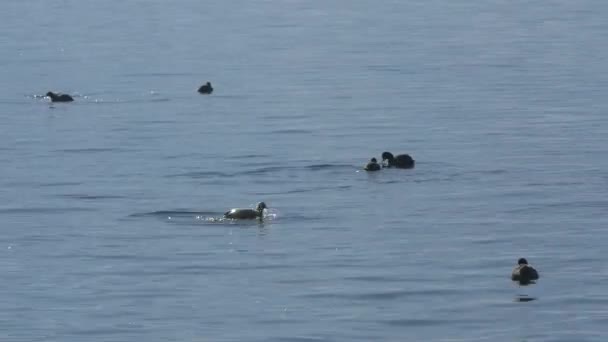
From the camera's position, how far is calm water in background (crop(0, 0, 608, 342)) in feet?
90.4

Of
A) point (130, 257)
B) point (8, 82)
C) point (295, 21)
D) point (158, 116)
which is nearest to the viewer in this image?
point (130, 257)

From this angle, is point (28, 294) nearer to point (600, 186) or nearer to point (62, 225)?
point (62, 225)

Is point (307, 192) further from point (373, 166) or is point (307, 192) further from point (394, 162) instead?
point (394, 162)

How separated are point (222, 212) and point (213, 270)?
490 centimetres

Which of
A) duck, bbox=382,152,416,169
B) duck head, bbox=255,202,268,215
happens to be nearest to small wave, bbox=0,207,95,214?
duck head, bbox=255,202,268,215

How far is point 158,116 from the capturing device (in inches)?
1998

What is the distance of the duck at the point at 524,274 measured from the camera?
94.4 feet

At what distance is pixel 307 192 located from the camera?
37.3 metres

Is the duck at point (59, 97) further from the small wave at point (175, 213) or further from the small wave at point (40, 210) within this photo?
the small wave at point (175, 213)

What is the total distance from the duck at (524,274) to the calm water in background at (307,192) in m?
0.23

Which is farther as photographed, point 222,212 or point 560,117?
point 560,117

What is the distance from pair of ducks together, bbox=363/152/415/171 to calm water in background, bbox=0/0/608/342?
1.72 ft

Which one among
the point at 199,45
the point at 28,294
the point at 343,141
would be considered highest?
the point at 199,45

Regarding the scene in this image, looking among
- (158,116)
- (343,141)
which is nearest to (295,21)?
(158,116)
